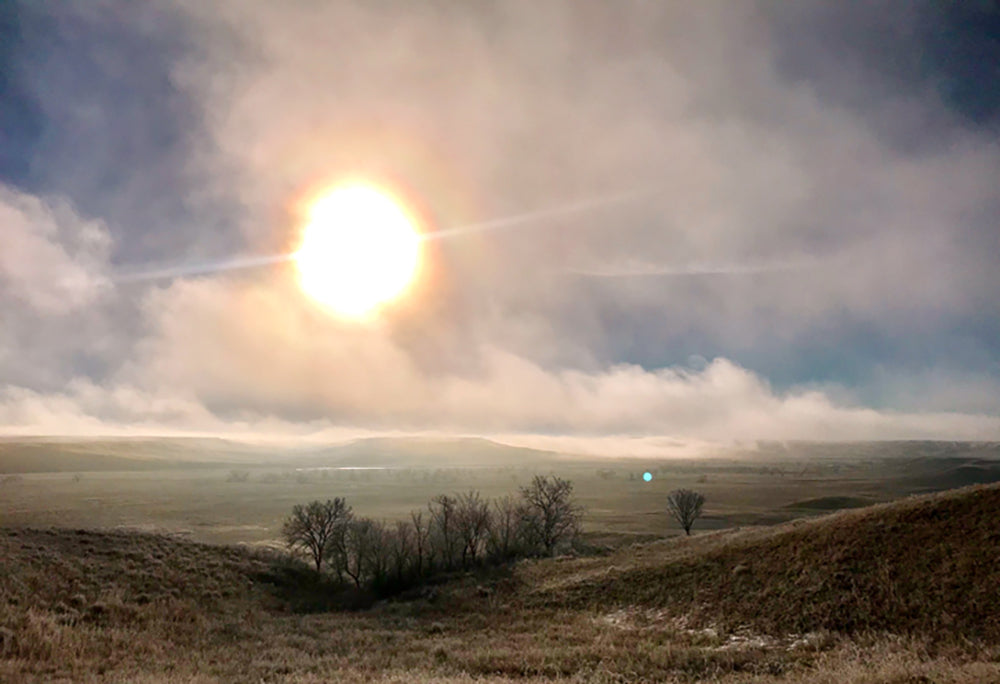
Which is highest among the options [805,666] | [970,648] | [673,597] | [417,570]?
[970,648]

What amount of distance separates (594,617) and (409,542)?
30.1 metres

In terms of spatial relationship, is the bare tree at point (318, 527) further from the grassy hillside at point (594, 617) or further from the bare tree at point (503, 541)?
the bare tree at point (503, 541)

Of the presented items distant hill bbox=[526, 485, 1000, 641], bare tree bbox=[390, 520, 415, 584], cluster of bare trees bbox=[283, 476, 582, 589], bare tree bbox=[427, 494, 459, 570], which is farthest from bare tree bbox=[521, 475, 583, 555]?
distant hill bbox=[526, 485, 1000, 641]

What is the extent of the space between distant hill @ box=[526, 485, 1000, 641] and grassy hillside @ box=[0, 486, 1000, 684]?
0.33 feet

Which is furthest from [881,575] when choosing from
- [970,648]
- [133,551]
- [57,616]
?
[133,551]

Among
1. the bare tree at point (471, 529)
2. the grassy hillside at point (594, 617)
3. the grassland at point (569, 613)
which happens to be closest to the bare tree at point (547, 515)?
the bare tree at point (471, 529)

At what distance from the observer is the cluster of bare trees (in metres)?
48.8

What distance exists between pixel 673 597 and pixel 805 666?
40.0 ft

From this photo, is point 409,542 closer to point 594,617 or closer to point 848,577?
point 594,617

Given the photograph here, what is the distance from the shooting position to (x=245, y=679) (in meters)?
19.2

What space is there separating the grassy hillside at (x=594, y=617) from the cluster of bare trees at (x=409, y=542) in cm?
908

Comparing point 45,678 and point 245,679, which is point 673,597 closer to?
point 245,679

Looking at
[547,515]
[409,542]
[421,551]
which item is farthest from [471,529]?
[547,515]

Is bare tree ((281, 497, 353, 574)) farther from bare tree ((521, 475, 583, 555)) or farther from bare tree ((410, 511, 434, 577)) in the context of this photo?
bare tree ((521, 475, 583, 555))
